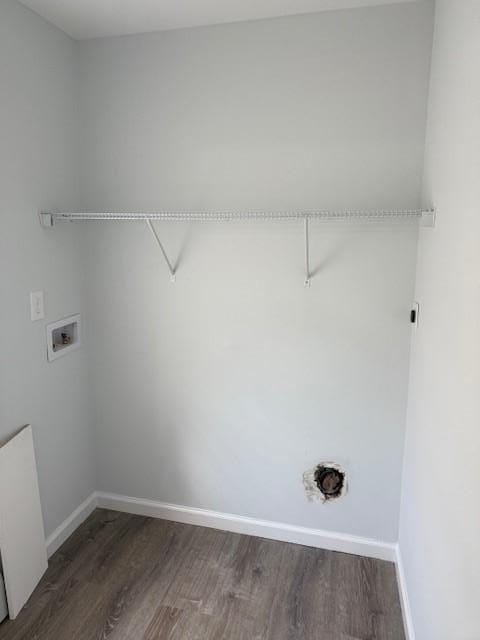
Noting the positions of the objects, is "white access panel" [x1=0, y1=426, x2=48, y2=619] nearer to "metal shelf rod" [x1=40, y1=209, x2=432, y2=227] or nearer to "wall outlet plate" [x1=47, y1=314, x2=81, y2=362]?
"wall outlet plate" [x1=47, y1=314, x2=81, y2=362]

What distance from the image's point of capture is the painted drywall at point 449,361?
1.05 metres

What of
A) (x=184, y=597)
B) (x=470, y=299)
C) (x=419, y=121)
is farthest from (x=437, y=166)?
(x=184, y=597)

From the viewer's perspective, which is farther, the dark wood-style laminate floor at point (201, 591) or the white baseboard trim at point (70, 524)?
the white baseboard trim at point (70, 524)

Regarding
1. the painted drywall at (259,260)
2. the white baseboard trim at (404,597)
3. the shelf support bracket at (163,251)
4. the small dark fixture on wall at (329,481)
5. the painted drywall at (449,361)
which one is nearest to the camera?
the painted drywall at (449,361)

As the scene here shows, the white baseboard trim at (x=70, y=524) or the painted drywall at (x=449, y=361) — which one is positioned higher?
the painted drywall at (x=449, y=361)

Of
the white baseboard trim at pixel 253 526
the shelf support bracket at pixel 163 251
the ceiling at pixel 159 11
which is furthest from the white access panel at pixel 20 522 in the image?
the ceiling at pixel 159 11

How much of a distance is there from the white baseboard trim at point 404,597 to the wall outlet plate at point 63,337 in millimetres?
1865

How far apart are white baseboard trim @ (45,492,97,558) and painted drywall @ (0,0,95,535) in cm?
4

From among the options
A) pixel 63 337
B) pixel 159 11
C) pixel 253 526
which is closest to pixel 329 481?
pixel 253 526

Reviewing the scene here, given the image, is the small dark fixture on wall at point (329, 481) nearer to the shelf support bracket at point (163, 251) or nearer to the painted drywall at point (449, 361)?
the painted drywall at point (449, 361)

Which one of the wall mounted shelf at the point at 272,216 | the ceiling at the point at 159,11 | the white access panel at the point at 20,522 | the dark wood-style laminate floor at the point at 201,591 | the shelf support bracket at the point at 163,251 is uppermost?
the ceiling at the point at 159,11

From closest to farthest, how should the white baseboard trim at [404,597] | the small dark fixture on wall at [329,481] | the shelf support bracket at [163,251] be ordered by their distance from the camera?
the white baseboard trim at [404,597] → the shelf support bracket at [163,251] → the small dark fixture on wall at [329,481]

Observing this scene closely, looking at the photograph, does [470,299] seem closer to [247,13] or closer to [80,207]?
[247,13]

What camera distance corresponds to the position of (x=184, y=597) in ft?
6.34
